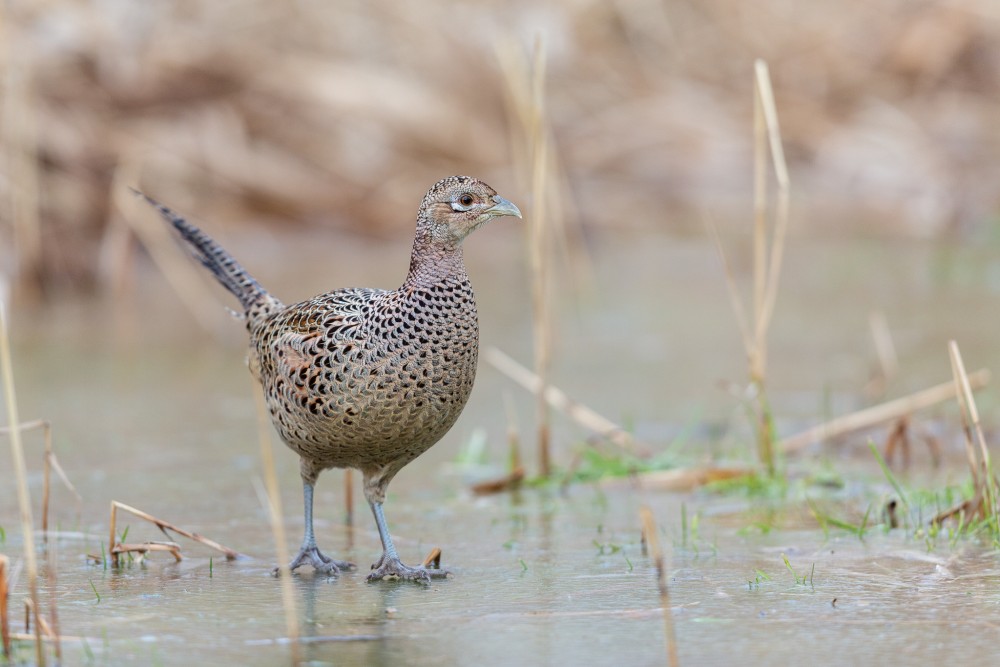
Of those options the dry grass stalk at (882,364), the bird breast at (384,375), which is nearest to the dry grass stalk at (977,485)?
the bird breast at (384,375)

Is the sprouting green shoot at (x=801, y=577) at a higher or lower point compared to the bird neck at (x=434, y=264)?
A: lower

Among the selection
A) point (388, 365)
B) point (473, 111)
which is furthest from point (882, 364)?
point (473, 111)

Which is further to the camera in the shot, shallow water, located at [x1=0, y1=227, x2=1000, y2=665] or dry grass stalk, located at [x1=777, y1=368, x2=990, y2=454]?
dry grass stalk, located at [x1=777, y1=368, x2=990, y2=454]

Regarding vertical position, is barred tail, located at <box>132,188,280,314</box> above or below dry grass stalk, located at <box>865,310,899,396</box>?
above

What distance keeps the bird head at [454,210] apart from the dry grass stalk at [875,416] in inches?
65.2

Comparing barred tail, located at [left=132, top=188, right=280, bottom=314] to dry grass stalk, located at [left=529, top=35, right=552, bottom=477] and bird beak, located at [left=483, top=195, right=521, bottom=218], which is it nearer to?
dry grass stalk, located at [left=529, top=35, right=552, bottom=477]

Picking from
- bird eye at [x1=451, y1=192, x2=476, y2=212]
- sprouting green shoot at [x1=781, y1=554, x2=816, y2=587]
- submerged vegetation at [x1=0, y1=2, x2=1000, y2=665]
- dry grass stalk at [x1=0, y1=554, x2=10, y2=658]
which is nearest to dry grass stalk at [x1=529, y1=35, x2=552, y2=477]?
submerged vegetation at [x1=0, y1=2, x2=1000, y2=665]

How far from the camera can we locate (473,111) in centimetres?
1126

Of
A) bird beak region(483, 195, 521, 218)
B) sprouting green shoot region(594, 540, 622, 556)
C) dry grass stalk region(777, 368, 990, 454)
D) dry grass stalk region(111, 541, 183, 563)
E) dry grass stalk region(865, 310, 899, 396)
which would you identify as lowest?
sprouting green shoot region(594, 540, 622, 556)

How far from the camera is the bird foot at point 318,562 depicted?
3871mm

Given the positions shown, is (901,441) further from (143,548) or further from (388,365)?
(143,548)

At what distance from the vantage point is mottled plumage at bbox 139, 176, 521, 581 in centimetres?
377

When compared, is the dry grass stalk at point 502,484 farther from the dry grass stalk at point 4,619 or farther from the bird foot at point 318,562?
the dry grass stalk at point 4,619

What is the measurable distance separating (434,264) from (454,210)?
18 cm
